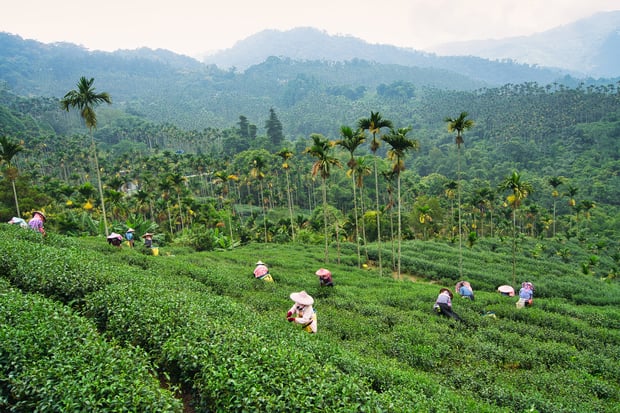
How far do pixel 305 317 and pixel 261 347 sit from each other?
12.5ft

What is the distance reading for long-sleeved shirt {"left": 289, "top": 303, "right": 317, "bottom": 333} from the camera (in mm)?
10985

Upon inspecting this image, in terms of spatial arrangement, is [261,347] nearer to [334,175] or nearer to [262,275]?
[262,275]

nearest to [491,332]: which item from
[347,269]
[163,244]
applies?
[347,269]

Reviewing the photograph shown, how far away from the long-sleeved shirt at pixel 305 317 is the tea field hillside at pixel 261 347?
449 millimetres

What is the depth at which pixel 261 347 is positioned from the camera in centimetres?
739

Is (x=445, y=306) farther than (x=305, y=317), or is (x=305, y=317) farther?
(x=445, y=306)

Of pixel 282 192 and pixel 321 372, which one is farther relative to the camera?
pixel 282 192

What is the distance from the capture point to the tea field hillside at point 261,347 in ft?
19.6

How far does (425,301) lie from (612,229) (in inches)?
2563

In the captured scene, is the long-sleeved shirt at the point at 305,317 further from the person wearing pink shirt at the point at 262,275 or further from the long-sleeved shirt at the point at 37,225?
the long-sleeved shirt at the point at 37,225

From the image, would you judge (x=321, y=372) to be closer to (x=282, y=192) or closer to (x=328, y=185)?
(x=282, y=192)

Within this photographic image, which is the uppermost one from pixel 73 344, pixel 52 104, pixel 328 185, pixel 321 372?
pixel 52 104

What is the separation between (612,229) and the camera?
63.3 m

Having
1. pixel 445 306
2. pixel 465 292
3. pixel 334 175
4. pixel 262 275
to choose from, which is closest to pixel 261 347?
pixel 445 306
